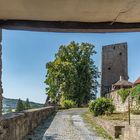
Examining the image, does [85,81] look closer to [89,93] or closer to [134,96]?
[89,93]

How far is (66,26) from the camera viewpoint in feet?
12.3

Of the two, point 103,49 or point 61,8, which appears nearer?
point 61,8

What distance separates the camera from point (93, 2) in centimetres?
321

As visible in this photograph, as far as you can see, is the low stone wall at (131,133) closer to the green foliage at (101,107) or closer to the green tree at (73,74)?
the green foliage at (101,107)

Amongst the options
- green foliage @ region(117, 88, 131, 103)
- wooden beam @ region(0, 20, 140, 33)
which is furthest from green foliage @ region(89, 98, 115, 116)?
wooden beam @ region(0, 20, 140, 33)

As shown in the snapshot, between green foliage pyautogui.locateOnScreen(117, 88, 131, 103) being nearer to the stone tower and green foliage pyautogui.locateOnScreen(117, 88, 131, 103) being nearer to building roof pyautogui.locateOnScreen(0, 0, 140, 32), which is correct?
building roof pyautogui.locateOnScreen(0, 0, 140, 32)

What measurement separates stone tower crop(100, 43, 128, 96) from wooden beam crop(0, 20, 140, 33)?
5277cm

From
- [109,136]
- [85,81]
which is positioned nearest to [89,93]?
[85,81]

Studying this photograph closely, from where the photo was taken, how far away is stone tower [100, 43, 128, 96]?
56.9 meters

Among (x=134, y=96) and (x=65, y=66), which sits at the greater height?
(x=65, y=66)

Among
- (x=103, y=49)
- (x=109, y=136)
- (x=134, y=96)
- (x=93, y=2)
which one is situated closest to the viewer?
(x=93, y=2)

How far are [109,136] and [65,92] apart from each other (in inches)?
1361

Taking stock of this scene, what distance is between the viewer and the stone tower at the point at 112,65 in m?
56.9

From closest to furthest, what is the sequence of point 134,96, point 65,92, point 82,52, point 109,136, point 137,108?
point 109,136 < point 137,108 < point 134,96 < point 65,92 < point 82,52
